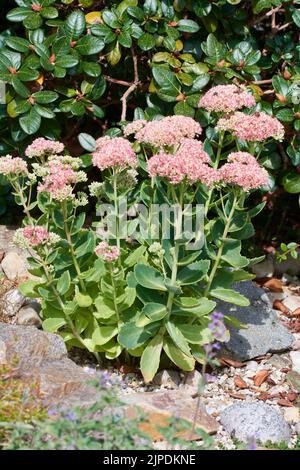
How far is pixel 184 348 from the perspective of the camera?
3.10 metres

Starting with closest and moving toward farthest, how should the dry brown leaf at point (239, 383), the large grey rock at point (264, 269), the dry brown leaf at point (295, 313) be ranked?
the dry brown leaf at point (239, 383)
the dry brown leaf at point (295, 313)
the large grey rock at point (264, 269)

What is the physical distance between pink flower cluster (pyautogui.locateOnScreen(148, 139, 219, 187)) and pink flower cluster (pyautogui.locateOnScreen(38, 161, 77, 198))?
1.14 feet

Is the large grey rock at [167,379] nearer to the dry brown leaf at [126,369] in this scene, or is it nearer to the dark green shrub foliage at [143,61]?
the dry brown leaf at [126,369]

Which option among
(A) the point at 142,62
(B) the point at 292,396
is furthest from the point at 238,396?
(A) the point at 142,62

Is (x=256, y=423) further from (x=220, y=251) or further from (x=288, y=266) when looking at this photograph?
(x=288, y=266)

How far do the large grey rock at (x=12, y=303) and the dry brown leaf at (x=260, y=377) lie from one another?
1.14 m

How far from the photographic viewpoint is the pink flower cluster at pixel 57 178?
2925 millimetres

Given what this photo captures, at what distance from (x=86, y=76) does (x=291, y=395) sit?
1.79m

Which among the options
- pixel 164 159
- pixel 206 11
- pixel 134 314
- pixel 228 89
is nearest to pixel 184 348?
pixel 134 314

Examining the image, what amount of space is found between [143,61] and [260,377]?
1.74m

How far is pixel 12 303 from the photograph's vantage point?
144 inches

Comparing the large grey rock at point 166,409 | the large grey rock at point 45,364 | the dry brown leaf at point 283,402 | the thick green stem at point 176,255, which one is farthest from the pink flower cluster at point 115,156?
the dry brown leaf at point 283,402

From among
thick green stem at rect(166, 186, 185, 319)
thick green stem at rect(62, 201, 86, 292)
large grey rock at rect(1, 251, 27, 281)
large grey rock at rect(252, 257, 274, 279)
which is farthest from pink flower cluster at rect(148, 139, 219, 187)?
large grey rock at rect(252, 257, 274, 279)

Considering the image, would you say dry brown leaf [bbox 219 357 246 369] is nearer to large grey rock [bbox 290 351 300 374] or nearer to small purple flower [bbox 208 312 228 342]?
large grey rock [bbox 290 351 300 374]
